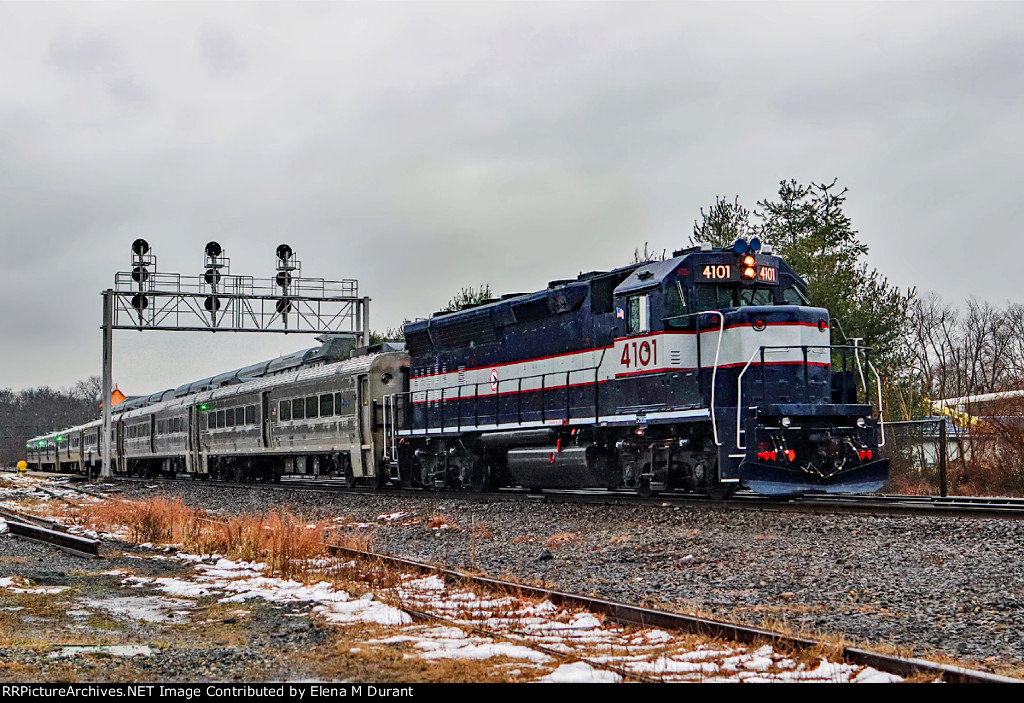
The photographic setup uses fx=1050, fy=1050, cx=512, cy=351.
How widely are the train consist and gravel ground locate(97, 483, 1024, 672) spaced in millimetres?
1071

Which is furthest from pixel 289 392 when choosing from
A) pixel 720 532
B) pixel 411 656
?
pixel 411 656

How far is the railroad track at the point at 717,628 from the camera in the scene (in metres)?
5.41

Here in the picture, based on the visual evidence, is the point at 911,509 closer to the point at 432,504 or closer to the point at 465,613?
the point at 465,613

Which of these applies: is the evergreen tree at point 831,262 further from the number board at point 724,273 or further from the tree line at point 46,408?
the tree line at point 46,408

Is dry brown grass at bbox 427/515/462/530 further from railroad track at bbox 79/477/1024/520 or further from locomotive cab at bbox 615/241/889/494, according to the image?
locomotive cab at bbox 615/241/889/494

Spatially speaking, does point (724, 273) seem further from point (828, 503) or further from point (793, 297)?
point (828, 503)

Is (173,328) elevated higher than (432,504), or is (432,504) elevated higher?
(173,328)

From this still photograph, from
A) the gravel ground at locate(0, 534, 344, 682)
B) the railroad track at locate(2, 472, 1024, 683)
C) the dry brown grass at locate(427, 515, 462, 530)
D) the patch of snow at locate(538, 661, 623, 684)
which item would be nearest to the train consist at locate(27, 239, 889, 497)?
the dry brown grass at locate(427, 515, 462, 530)

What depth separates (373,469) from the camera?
2467 centimetres

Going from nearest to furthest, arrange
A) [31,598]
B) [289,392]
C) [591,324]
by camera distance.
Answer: [31,598], [591,324], [289,392]

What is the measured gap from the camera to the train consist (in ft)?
47.8

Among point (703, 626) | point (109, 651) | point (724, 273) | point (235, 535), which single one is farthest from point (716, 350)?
point (109, 651)

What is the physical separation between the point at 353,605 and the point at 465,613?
1071mm

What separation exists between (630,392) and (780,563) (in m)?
6.53
